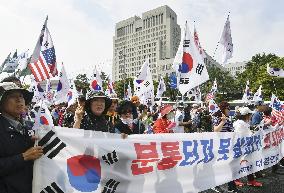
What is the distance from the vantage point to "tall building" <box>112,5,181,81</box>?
16900cm

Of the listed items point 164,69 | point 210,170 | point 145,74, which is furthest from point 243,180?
point 164,69

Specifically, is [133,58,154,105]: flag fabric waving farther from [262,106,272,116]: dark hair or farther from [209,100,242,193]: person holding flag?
[209,100,242,193]: person holding flag

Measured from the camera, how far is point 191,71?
25.5 ft

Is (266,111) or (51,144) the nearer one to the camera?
(51,144)

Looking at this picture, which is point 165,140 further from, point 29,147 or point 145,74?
point 145,74

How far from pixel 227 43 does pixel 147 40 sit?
557 feet

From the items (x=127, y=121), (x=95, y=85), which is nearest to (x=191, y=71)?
(x=127, y=121)

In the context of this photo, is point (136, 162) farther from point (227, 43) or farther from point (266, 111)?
point (227, 43)

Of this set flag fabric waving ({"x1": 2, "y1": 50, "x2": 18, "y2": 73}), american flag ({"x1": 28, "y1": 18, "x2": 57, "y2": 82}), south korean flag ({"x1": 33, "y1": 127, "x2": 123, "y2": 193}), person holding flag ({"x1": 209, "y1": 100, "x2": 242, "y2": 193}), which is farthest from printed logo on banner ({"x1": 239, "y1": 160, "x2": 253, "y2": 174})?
flag fabric waving ({"x1": 2, "y1": 50, "x2": 18, "y2": 73})

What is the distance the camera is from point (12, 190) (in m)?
3.01

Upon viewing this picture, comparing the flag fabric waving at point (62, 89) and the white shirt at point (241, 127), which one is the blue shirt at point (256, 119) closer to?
the white shirt at point (241, 127)

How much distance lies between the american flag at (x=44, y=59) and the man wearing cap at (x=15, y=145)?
5646 millimetres

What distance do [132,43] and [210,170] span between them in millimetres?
178746

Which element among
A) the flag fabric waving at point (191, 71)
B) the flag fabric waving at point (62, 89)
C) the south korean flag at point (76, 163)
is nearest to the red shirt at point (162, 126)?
the flag fabric waving at point (191, 71)
